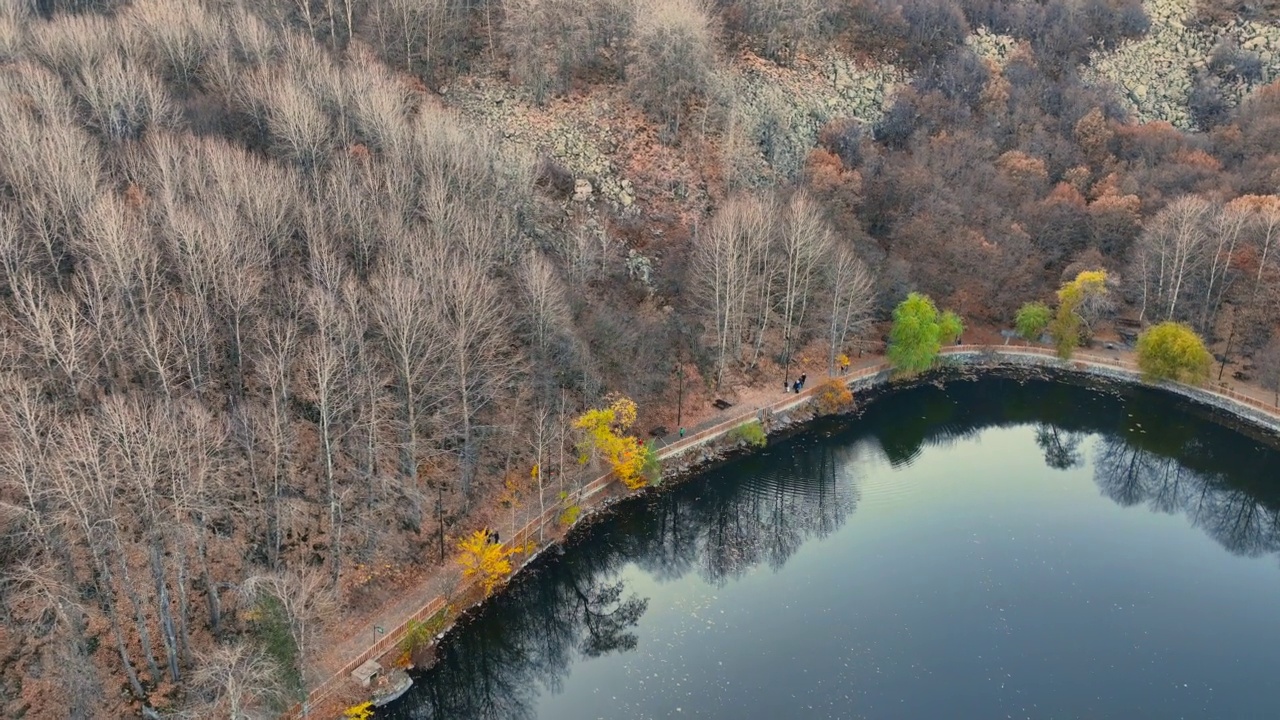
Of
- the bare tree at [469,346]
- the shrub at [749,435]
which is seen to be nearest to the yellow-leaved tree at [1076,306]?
the shrub at [749,435]

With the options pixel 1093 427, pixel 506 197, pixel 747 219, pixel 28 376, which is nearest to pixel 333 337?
pixel 28 376

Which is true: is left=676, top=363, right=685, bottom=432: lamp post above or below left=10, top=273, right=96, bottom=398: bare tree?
below

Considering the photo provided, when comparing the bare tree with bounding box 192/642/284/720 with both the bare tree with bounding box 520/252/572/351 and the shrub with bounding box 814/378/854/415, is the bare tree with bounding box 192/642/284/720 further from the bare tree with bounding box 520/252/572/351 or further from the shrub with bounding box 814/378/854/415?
the shrub with bounding box 814/378/854/415

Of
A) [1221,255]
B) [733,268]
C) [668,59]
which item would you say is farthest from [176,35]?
[1221,255]

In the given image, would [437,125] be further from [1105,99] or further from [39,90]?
[1105,99]

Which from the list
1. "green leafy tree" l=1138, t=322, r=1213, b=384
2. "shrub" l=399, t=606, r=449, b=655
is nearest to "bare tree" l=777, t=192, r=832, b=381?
"green leafy tree" l=1138, t=322, r=1213, b=384

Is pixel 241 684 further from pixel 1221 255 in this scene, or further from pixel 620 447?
pixel 1221 255
